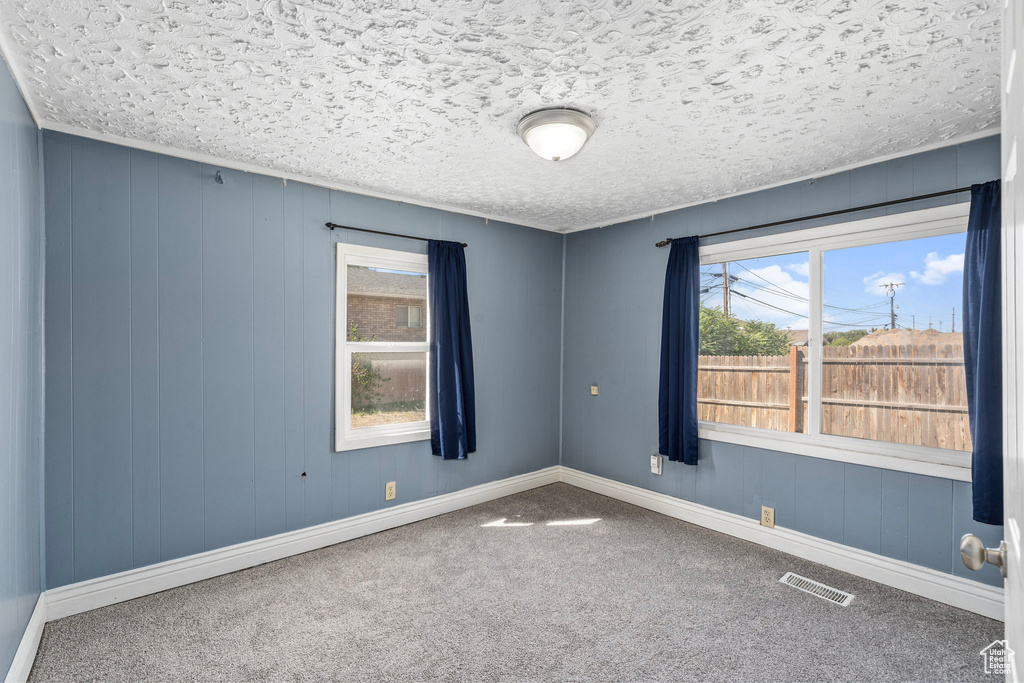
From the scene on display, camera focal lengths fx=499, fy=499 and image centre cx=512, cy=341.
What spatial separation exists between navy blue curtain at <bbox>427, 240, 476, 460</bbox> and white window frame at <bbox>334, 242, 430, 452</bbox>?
0.14 metres

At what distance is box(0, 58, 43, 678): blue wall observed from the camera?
5.81 feet

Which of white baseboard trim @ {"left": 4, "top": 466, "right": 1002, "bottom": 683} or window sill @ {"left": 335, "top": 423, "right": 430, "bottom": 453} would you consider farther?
window sill @ {"left": 335, "top": 423, "right": 430, "bottom": 453}

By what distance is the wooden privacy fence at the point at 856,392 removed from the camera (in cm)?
269

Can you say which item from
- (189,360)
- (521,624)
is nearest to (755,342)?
(521,624)

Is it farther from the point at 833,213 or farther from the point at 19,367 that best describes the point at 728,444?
the point at 19,367

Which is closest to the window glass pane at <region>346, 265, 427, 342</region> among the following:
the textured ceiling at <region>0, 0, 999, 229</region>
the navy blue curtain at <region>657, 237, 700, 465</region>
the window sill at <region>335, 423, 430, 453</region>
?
the window sill at <region>335, 423, 430, 453</region>

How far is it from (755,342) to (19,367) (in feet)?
13.1

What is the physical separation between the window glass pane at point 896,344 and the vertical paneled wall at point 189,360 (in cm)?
287

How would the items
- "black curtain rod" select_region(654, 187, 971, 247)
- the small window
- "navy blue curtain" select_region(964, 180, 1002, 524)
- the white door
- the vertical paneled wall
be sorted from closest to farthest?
1. the white door
2. "navy blue curtain" select_region(964, 180, 1002, 524)
3. the vertical paneled wall
4. "black curtain rod" select_region(654, 187, 971, 247)
5. the small window

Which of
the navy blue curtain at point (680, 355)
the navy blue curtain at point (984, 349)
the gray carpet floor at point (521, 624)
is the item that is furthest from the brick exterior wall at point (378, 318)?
the navy blue curtain at point (984, 349)

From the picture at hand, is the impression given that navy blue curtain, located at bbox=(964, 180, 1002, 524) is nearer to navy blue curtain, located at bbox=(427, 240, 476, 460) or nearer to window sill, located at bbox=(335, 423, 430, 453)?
navy blue curtain, located at bbox=(427, 240, 476, 460)

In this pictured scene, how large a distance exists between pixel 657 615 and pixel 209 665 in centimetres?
204

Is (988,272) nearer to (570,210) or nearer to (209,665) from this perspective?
(570,210)

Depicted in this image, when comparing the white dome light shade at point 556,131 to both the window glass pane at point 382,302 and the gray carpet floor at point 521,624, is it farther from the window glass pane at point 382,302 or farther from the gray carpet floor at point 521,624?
the gray carpet floor at point 521,624
